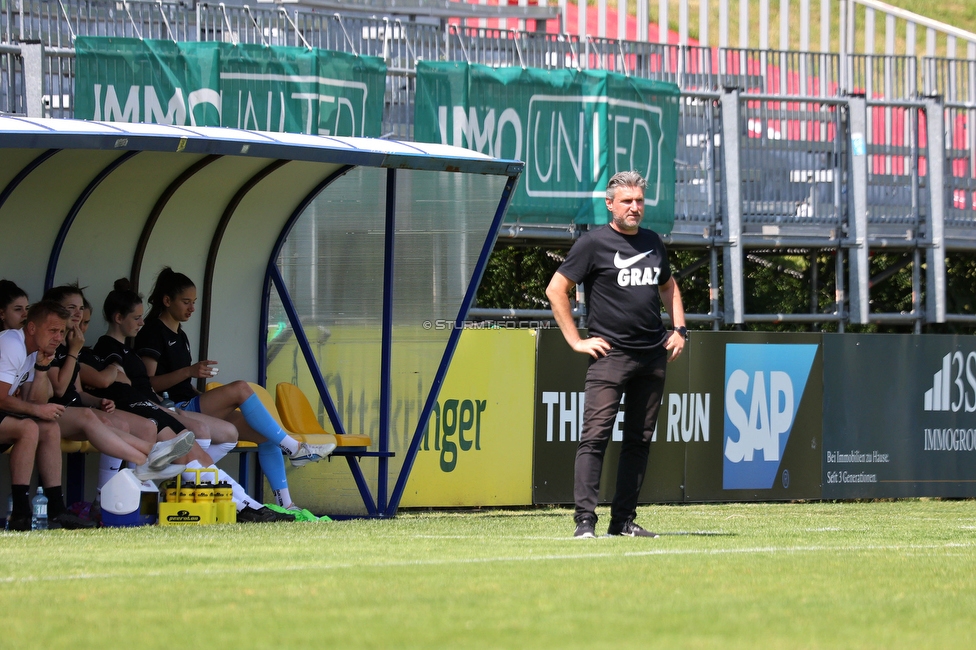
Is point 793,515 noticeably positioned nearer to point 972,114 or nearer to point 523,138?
point 523,138

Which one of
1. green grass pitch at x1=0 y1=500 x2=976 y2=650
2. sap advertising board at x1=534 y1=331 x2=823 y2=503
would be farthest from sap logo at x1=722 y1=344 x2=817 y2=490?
green grass pitch at x1=0 y1=500 x2=976 y2=650

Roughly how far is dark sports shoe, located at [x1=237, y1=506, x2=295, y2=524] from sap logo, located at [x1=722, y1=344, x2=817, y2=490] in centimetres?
466

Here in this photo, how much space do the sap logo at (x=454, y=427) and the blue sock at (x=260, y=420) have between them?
6.42 feet

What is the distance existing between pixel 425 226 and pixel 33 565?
469 cm

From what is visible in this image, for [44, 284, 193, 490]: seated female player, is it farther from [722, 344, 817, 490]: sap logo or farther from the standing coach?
[722, 344, 817, 490]: sap logo

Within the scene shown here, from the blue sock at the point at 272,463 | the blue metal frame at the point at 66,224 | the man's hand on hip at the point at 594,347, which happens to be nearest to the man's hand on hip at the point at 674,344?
the man's hand on hip at the point at 594,347

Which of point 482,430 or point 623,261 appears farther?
point 482,430

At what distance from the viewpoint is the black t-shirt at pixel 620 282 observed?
745 cm

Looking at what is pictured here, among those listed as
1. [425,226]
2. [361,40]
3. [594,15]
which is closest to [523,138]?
[361,40]

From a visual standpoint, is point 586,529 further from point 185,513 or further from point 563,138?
point 563,138

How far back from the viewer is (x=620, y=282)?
746 centimetres

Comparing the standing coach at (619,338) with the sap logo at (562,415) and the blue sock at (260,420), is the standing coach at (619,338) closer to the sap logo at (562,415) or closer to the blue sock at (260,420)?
the blue sock at (260,420)

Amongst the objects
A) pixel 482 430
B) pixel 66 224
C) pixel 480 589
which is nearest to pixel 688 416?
pixel 482 430

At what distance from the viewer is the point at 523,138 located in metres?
13.3
